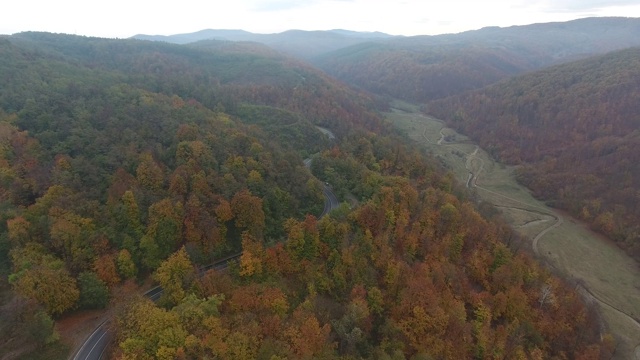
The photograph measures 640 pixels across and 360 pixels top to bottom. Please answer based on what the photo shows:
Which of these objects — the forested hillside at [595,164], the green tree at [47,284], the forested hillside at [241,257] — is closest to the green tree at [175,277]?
the forested hillside at [241,257]

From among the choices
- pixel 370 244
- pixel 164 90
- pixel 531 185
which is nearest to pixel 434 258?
pixel 370 244

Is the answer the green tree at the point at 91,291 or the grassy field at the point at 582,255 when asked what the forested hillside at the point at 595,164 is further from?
the green tree at the point at 91,291

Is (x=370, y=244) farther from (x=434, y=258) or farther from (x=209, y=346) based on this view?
(x=209, y=346)

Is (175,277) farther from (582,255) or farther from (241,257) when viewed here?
(582,255)

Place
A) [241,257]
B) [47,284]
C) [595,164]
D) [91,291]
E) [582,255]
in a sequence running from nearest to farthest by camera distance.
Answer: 1. [47,284]
2. [91,291]
3. [241,257]
4. [582,255]
5. [595,164]

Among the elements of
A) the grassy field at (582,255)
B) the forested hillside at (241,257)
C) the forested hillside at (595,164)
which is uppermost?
the forested hillside at (241,257)

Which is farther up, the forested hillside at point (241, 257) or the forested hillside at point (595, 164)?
the forested hillside at point (241, 257)

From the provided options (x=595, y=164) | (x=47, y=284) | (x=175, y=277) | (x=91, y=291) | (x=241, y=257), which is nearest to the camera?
(x=47, y=284)

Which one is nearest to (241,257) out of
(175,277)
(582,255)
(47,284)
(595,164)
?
(175,277)

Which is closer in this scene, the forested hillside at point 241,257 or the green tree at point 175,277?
the forested hillside at point 241,257
